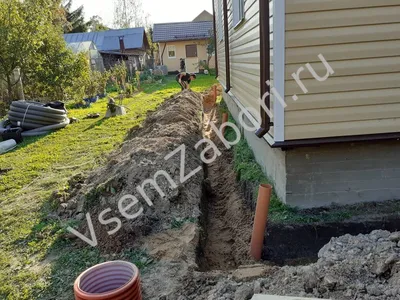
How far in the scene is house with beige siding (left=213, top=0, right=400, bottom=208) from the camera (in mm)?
3170

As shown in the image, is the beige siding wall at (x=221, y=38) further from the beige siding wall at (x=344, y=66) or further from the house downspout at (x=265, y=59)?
the beige siding wall at (x=344, y=66)

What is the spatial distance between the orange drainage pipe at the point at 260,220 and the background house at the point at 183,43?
29.4m

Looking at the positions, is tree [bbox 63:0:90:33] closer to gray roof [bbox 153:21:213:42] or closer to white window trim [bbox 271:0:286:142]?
gray roof [bbox 153:21:213:42]

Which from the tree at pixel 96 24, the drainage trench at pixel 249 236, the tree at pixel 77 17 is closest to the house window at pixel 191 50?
the tree at pixel 77 17

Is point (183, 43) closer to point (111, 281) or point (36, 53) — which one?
point (36, 53)

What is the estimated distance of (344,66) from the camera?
10.7ft

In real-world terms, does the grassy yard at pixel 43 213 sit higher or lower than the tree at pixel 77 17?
lower

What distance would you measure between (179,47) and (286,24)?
31.4 meters

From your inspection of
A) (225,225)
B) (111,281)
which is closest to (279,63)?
(225,225)

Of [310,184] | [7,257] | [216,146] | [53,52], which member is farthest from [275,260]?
[53,52]

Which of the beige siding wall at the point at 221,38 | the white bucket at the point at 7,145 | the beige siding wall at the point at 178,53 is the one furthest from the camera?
the beige siding wall at the point at 178,53

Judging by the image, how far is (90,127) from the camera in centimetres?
1018

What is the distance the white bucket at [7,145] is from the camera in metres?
8.08

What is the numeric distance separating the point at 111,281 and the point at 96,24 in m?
52.5
